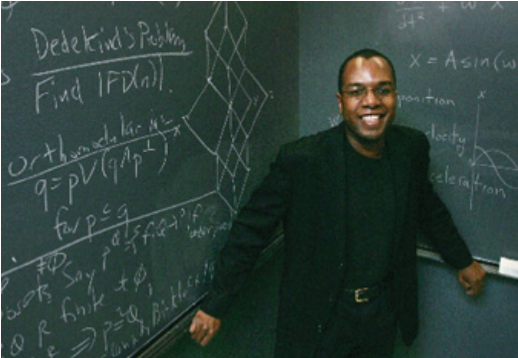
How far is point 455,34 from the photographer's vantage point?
1.98 m

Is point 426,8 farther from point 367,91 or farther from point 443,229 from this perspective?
point 443,229

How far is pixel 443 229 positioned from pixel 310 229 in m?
0.63

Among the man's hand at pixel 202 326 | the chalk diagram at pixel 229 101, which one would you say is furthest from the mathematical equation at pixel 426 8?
the man's hand at pixel 202 326

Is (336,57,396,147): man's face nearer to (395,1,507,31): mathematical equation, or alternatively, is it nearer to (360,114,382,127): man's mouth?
(360,114,382,127): man's mouth

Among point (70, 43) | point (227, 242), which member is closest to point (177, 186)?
point (227, 242)

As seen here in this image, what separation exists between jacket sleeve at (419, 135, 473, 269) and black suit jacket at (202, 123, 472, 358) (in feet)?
0.19

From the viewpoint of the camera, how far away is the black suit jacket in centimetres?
176

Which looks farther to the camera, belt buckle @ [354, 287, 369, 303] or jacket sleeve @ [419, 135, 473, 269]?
jacket sleeve @ [419, 135, 473, 269]

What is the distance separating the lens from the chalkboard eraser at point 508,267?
2.03 metres

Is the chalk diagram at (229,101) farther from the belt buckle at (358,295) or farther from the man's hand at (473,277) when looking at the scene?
the man's hand at (473,277)

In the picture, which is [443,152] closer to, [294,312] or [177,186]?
[294,312]

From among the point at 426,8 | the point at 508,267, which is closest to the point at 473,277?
the point at 508,267

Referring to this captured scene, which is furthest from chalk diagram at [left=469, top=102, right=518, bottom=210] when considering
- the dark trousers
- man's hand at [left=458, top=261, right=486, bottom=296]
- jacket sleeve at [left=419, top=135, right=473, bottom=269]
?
the dark trousers

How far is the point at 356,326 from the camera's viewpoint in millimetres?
1861
